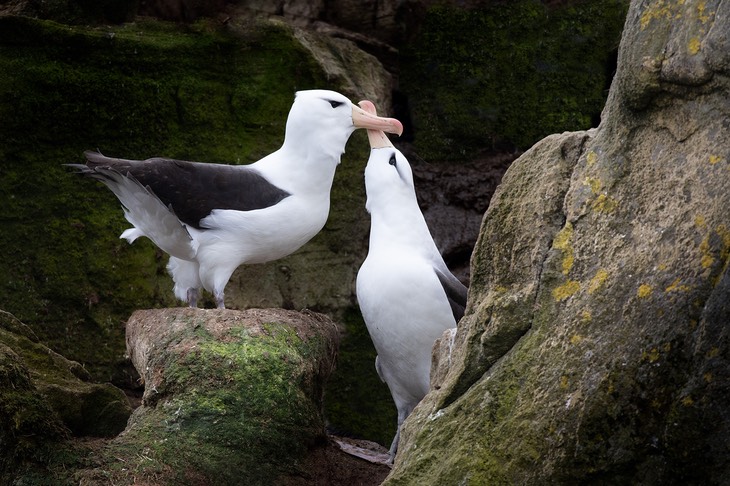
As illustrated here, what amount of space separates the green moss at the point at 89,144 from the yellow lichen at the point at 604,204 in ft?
15.7

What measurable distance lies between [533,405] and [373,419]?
4.81 m

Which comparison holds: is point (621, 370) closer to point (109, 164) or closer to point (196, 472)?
point (196, 472)

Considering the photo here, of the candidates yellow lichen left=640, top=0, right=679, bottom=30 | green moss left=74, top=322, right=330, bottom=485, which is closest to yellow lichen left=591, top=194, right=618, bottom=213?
yellow lichen left=640, top=0, right=679, bottom=30

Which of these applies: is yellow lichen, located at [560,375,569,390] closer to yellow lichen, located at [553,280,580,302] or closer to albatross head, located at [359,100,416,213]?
yellow lichen, located at [553,280,580,302]

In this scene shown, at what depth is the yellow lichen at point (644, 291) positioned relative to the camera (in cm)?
343

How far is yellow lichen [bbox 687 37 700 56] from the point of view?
3480 millimetres

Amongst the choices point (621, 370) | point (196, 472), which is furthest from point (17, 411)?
point (621, 370)

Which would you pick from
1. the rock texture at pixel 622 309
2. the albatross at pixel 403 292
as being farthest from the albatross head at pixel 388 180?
the rock texture at pixel 622 309

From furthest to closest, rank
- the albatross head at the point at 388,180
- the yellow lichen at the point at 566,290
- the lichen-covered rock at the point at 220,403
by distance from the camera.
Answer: the albatross head at the point at 388,180
the lichen-covered rock at the point at 220,403
the yellow lichen at the point at 566,290

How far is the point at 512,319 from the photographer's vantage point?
12.7 ft

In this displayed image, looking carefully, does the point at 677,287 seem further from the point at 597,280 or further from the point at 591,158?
the point at 591,158

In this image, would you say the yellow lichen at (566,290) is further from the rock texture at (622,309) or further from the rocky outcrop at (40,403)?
the rocky outcrop at (40,403)

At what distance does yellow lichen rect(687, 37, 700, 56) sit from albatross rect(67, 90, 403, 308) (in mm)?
3675

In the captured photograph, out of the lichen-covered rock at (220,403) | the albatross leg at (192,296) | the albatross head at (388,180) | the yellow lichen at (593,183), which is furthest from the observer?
the albatross leg at (192,296)
